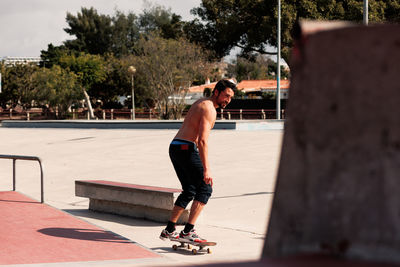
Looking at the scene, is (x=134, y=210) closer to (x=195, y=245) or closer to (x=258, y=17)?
(x=195, y=245)

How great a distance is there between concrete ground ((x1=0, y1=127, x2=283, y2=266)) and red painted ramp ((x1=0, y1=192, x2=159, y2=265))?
34cm

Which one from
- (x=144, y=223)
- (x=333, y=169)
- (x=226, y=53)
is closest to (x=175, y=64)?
(x=226, y=53)

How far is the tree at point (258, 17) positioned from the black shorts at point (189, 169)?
131ft

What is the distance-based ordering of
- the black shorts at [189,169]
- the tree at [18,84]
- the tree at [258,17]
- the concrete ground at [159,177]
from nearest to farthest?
1. the black shorts at [189,169]
2. the concrete ground at [159,177]
3. the tree at [258,17]
4. the tree at [18,84]

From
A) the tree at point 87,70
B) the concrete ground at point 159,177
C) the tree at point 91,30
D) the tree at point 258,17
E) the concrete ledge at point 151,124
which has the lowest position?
the concrete ground at point 159,177

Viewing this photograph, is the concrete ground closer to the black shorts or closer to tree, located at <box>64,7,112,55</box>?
the black shorts

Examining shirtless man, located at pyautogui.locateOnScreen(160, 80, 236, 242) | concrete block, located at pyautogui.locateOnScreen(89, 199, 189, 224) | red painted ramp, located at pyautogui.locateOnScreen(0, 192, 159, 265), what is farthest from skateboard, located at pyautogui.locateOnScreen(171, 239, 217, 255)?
concrete block, located at pyautogui.locateOnScreen(89, 199, 189, 224)

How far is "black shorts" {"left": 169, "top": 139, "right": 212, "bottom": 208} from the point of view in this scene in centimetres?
603

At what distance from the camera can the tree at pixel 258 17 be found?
149ft

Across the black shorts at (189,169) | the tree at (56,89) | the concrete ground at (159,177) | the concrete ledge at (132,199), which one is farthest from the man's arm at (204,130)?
the tree at (56,89)

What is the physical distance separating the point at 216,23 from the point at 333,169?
48.7 meters

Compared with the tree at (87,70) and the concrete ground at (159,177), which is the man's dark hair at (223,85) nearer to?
the concrete ground at (159,177)

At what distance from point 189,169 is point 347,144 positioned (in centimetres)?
450

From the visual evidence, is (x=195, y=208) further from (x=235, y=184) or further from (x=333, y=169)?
(x=235, y=184)
